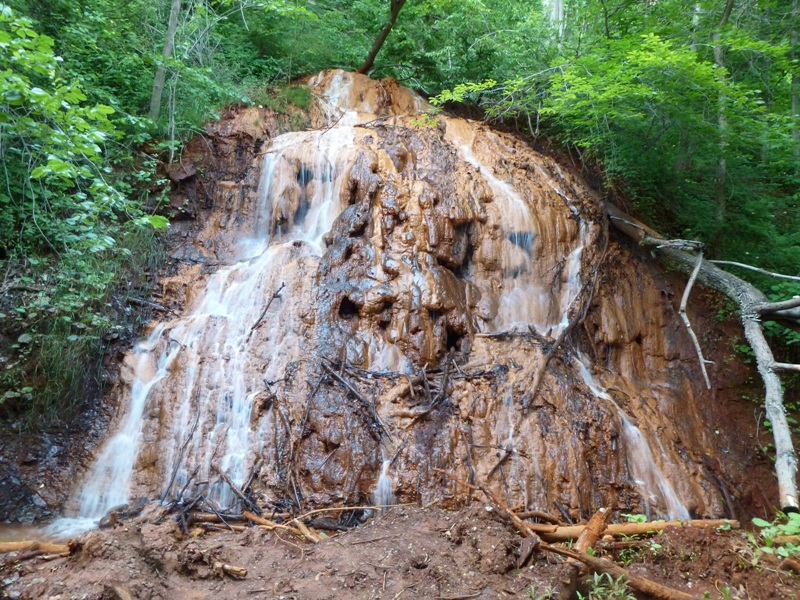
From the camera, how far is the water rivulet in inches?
198

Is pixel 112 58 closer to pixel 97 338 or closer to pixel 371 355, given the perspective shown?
pixel 97 338

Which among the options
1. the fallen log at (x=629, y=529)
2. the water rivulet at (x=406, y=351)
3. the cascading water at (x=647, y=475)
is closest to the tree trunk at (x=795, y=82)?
the water rivulet at (x=406, y=351)

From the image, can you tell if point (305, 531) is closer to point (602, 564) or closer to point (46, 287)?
point (602, 564)

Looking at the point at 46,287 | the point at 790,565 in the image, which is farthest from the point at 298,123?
the point at 790,565

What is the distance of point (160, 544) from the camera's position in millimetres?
3633

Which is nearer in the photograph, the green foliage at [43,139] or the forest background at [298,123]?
the green foliage at [43,139]

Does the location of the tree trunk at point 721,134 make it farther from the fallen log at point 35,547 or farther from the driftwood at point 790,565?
the fallen log at point 35,547

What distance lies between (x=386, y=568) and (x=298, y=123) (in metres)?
8.99

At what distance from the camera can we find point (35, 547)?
3656 millimetres

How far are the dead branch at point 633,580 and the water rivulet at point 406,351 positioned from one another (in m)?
1.72

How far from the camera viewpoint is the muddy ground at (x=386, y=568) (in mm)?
3049

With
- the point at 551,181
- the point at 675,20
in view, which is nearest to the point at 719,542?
the point at 551,181

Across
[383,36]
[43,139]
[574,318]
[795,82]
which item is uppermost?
[383,36]

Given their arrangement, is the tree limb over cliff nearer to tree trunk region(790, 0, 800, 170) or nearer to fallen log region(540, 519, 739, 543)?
fallen log region(540, 519, 739, 543)
